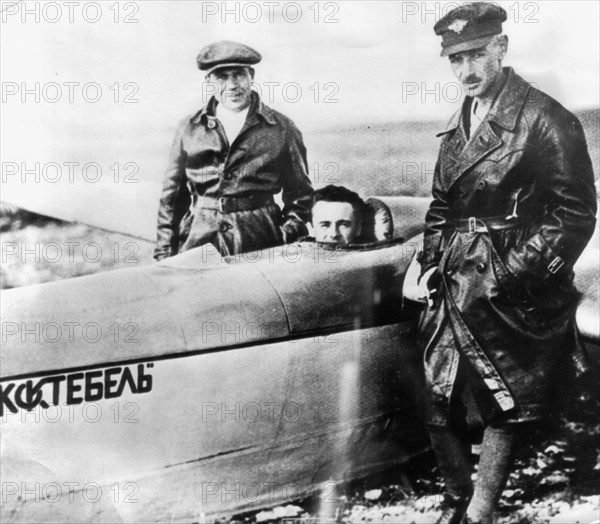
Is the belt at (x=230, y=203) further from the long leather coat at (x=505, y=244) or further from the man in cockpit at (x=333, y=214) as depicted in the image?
the long leather coat at (x=505, y=244)

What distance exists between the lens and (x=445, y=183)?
3.84 m

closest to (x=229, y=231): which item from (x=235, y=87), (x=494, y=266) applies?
(x=235, y=87)

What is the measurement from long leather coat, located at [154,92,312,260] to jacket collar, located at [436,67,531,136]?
808 millimetres

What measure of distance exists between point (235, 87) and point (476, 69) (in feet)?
4.09

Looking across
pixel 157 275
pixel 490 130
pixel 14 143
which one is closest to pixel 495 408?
pixel 490 130

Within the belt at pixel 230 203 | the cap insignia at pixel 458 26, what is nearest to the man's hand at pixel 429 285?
the belt at pixel 230 203

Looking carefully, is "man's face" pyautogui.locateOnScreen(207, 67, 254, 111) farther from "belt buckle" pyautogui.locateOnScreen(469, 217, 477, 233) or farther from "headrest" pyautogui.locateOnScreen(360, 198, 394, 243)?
"belt buckle" pyautogui.locateOnScreen(469, 217, 477, 233)

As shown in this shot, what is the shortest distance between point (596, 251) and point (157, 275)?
2270 mm

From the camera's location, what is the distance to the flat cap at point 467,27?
389 centimetres

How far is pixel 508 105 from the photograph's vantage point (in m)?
3.83

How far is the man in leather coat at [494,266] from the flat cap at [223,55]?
1.06 m

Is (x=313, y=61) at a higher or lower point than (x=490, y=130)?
higher

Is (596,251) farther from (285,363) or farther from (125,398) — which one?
(125,398)

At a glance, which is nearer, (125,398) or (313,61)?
(125,398)
